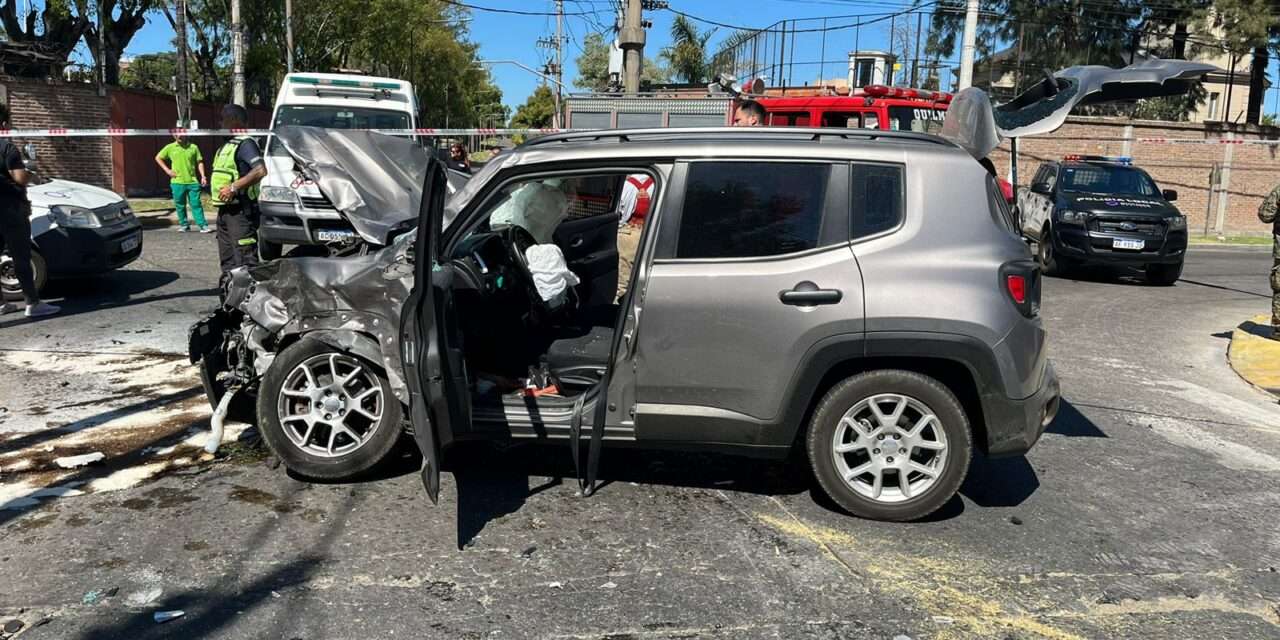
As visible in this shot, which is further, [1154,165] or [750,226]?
[1154,165]

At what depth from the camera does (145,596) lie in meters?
3.58

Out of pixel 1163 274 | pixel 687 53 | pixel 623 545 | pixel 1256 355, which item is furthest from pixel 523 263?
pixel 687 53

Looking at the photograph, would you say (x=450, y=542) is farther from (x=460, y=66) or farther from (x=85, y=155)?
(x=460, y=66)

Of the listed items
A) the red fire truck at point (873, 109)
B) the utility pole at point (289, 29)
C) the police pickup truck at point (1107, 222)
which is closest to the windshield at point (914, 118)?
the red fire truck at point (873, 109)

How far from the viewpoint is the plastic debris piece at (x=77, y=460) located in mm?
4922

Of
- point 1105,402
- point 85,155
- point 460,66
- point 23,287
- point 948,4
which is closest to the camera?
point 1105,402

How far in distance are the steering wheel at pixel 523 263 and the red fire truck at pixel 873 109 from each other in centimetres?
898

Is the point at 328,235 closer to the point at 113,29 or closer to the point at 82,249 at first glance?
the point at 82,249

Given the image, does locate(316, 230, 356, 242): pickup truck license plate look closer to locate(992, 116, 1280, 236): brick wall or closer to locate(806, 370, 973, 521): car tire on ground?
locate(806, 370, 973, 521): car tire on ground

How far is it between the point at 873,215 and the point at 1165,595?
6.31ft

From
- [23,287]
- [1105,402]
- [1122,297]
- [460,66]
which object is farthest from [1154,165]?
[460,66]

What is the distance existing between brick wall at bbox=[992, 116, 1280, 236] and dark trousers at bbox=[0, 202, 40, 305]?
71.9ft

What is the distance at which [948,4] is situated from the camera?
102 ft

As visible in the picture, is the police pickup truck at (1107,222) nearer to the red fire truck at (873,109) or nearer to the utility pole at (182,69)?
the red fire truck at (873,109)
